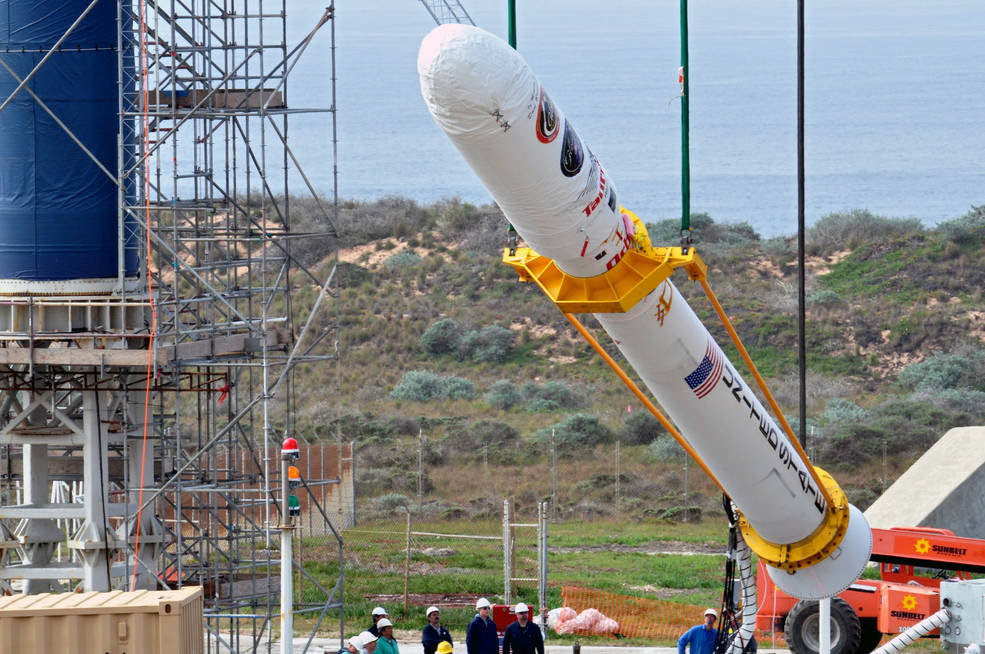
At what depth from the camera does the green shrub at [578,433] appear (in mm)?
44438

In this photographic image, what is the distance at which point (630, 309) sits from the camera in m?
12.7

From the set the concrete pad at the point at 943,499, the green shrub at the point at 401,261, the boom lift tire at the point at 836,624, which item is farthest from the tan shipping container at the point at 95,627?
the green shrub at the point at 401,261

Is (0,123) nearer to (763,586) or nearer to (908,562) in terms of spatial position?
(763,586)

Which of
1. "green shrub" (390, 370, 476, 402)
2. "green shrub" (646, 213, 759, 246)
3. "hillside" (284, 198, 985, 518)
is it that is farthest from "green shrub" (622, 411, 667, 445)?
"green shrub" (646, 213, 759, 246)

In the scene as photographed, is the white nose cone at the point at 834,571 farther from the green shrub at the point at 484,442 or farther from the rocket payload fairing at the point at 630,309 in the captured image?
the green shrub at the point at 484,442

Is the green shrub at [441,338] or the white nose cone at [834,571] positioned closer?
the white nose cone at [834,571]

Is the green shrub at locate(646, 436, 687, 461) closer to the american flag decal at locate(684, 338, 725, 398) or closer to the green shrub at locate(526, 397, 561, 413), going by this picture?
the green shrub at locate(526, 397, 561, 413)

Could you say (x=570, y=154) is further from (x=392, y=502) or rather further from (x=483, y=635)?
(x=392, y=502)

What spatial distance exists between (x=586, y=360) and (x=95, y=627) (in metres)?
40.6

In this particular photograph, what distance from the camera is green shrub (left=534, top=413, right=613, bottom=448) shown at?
44438 millimetres

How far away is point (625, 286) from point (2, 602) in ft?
20.2

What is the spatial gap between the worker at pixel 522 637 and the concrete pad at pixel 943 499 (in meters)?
9.52

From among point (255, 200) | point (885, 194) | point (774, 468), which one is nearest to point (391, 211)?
point (255, 200)

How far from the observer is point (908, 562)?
22.1m
